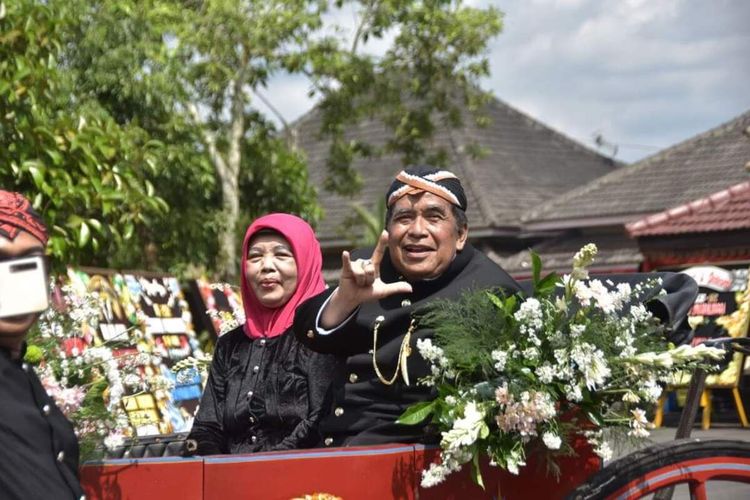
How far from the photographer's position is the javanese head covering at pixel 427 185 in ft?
15.1

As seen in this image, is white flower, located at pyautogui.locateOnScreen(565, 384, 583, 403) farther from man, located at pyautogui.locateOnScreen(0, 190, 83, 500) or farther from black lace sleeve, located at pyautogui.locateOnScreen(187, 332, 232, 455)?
black lace sleeve, located at pyautogui.locateOnScreen(187, 332, 232, 455)

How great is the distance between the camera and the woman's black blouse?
16.4 feet

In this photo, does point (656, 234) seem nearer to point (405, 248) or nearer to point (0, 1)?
point (0, 1)

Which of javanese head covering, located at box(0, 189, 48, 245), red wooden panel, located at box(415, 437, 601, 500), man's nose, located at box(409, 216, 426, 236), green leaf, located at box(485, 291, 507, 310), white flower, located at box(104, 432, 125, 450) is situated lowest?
red wooden panel, located at box(415, 437, 601, 500)

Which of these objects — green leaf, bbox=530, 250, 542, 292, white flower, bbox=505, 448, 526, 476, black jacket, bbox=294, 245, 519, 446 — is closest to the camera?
white flower, bbox=505, 448, 526, 476

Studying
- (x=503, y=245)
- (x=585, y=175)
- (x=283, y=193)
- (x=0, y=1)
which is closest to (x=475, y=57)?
(x=283, y=193)

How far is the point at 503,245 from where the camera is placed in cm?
2759

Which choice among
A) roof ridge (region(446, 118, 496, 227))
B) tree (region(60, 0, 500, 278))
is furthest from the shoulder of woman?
roof ridge (region(446, 118, 496, 227))

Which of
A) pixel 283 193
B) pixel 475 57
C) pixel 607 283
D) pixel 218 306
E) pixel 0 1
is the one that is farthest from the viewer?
pixel 475 57

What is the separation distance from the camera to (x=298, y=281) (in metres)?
5.37

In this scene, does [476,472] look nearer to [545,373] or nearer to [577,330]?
[545,373]

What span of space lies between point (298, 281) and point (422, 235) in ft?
2.96

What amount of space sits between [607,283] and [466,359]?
77 cm

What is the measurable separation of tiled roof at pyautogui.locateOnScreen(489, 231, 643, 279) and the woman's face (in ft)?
59.3
